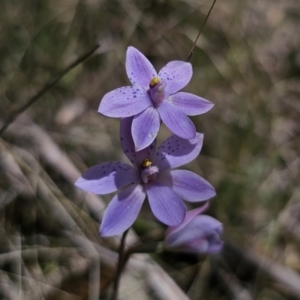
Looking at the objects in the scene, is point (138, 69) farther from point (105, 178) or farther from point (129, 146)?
point (105, 178)

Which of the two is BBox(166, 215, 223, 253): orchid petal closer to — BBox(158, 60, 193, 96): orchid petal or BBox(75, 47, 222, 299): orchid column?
BBox(75, 47, 222, 299): orchid column

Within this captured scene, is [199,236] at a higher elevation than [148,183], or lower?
lower

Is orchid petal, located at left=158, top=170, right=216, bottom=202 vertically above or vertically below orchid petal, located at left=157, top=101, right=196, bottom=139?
below

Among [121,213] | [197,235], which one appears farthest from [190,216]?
[121,213]

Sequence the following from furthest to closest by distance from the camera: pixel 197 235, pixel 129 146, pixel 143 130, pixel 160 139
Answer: pixel 160 139 < pixel 197 235 < pixel 129 146 < pixel 143 130

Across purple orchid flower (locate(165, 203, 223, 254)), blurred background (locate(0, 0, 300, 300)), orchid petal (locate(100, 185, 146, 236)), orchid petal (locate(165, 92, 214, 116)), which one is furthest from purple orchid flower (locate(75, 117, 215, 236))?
blurred background (locate(0, 0, 300, 300))

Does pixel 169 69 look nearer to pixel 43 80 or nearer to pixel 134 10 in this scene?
pixel 43 80

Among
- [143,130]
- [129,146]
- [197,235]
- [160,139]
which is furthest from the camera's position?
[160,139]

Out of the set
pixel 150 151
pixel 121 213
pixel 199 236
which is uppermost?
pixel 150 151
